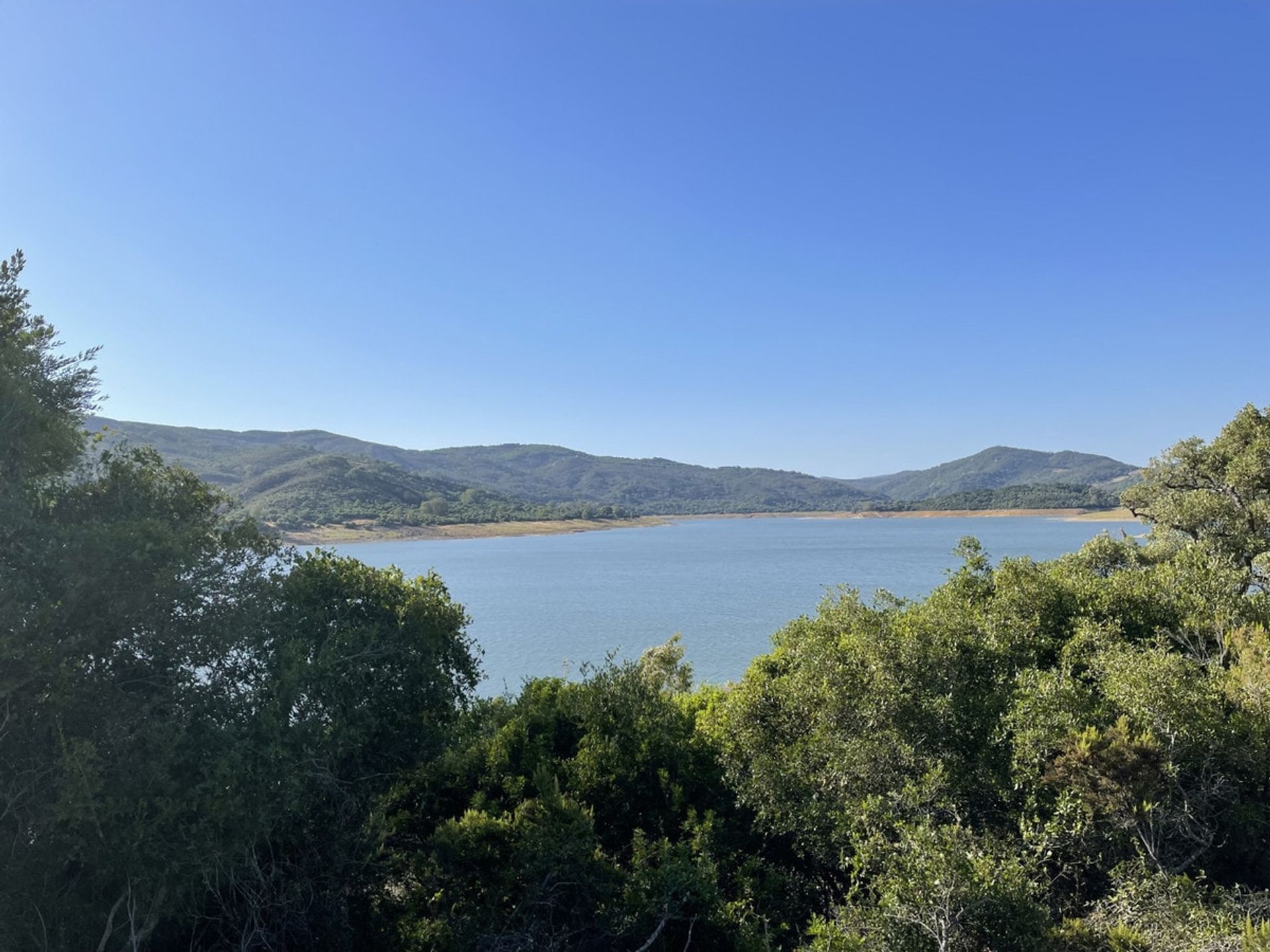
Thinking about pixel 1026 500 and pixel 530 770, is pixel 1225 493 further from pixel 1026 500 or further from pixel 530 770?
pixel 1026 500

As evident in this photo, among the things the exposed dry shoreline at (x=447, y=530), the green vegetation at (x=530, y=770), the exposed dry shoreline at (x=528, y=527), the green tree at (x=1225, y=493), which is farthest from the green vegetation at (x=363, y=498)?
the green tree at (x=1225, y=493)

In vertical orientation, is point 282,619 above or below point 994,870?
above

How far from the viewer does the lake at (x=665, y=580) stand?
122 ft

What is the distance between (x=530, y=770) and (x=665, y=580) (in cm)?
5571

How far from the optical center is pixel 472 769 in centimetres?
1221

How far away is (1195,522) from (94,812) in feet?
70.7

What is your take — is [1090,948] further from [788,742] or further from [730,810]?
[730,810]

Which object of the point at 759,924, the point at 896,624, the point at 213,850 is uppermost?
the point at 896,624

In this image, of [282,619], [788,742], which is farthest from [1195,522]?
[282,619]

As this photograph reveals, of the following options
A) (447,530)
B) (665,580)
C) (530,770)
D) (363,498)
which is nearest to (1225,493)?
(530,770)

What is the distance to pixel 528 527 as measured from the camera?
13512 centimetres

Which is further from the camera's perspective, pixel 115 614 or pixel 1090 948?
pixel 115 614

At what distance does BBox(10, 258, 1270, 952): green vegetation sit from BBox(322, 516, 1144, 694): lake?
4880 mm

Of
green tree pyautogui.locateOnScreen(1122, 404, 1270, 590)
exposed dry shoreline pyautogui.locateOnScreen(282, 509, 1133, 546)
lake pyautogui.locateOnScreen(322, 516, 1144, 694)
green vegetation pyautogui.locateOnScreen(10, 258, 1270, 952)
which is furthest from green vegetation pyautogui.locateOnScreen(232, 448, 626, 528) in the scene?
green tree pyautogui.locateOnScreen(1122, 404, 1270, 590)
